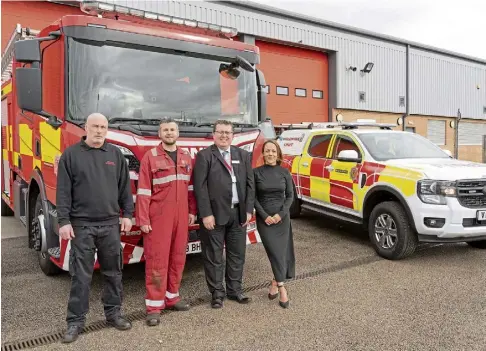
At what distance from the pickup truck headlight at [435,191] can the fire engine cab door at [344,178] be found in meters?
1.17

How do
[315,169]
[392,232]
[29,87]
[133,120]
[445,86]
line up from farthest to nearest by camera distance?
[445,86] → [315,169] → [392,232] → [133,120] → [29,87]

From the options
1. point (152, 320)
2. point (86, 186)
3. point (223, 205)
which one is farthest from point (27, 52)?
point (152, 320)

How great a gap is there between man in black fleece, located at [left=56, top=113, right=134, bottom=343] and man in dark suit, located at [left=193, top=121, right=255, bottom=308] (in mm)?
774

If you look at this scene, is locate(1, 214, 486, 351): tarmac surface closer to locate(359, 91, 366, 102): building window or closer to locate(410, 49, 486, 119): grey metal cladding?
locate(359, 91, 366, 102): building window

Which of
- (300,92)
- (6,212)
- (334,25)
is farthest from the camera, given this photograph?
(334,25)

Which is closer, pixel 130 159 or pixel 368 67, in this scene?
pixel 130 159

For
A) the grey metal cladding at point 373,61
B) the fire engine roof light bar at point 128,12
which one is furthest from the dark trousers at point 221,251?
the grey metal cladding at point 373,61

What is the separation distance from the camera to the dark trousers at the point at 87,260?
10.7 ft

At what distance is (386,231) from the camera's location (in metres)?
5.67

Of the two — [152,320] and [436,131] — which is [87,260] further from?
[436,131]

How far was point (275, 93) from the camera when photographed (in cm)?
1608

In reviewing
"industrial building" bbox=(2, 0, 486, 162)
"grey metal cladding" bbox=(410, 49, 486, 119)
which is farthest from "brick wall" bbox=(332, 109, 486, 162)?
"grey metal cladding" bbox=(410, 49, 486, 119)

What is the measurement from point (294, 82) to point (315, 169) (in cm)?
1007

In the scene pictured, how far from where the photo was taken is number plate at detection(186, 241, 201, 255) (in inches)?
168
